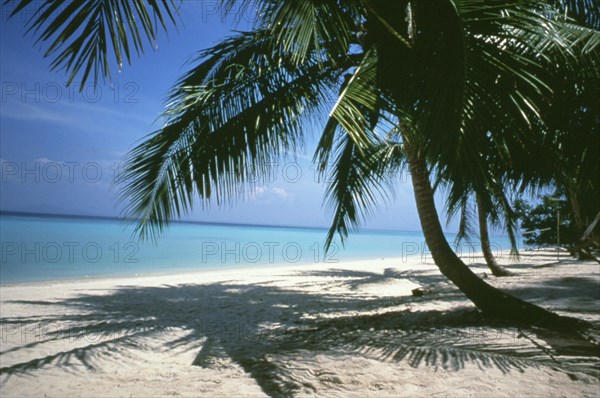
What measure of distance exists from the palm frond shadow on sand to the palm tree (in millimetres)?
796

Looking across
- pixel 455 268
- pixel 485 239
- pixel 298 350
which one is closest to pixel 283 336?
pixel 298 350

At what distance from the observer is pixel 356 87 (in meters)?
2.52

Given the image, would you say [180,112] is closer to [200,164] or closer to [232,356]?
[200,164]

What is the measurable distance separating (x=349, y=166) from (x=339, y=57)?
1659 mm

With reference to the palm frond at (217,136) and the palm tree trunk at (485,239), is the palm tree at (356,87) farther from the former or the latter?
the palm tree trunk at (485,239)

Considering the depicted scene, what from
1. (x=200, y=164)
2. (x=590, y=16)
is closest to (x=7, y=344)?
(x=200, y=164)

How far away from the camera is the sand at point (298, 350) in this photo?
85.1 inches

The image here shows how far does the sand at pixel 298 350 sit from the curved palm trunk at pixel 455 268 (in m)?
0.22

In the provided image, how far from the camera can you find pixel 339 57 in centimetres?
336

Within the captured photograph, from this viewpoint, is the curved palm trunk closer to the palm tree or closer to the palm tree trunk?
the palm tree

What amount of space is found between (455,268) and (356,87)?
2260 mm

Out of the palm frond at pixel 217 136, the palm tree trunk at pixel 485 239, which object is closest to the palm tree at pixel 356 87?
the palm frond at pixel 217 136

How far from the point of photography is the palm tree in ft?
6.52

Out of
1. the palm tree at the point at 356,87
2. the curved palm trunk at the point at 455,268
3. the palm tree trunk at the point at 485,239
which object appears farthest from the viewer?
the palm tree trunk at the point at 485,239
